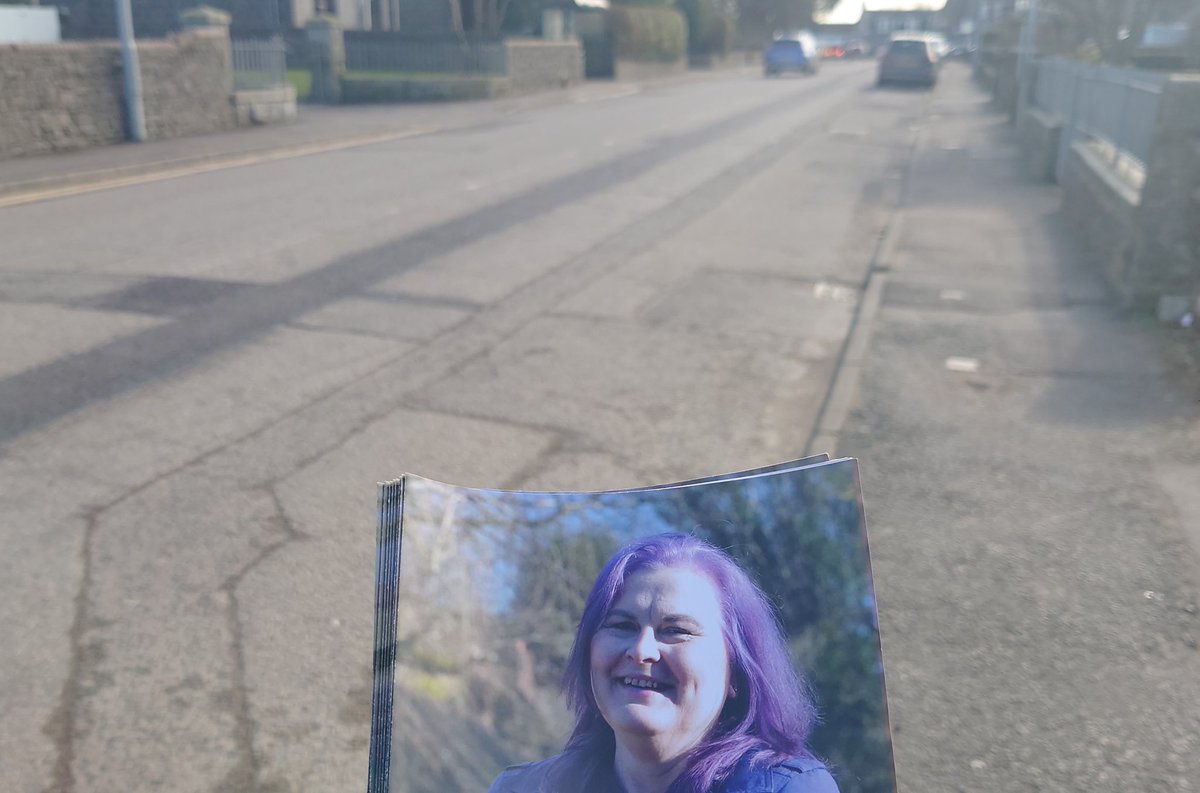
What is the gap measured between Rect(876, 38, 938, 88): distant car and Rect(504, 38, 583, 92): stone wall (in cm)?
1099

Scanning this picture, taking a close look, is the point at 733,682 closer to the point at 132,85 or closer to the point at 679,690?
the point at 679,690

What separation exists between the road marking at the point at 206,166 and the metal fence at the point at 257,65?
8.03ft

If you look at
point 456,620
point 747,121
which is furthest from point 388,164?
point 456,620

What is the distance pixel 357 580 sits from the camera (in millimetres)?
4230

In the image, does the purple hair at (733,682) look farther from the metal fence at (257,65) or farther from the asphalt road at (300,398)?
the metal fence at (257,65)

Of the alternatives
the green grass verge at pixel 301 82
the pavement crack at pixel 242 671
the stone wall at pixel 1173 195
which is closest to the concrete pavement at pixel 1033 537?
the stone wall at pixel 1173 195

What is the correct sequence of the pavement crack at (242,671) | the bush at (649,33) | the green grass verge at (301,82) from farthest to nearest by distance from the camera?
the bush at (649,33) → the green grass verge at (301,82) → the pavement crack at (242,671)

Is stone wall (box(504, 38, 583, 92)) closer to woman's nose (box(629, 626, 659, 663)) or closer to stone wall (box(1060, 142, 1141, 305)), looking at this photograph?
stone wall (box(1060, 142, 1141, 305))

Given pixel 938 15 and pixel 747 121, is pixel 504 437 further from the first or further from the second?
pixel 938 15

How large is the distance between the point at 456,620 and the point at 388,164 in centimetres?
1620

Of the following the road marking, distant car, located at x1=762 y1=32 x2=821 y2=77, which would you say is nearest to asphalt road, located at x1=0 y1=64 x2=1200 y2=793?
the road marking

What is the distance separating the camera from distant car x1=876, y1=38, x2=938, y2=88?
41344 millimetres

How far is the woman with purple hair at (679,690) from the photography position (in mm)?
1748

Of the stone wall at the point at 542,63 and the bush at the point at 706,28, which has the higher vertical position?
the bush at the point at 706,28
